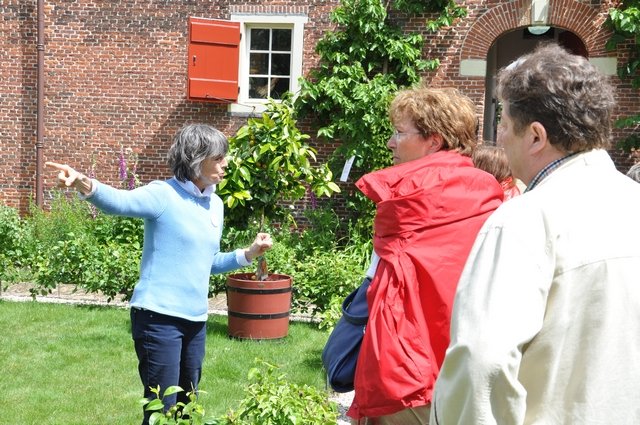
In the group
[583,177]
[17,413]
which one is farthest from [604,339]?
[17,413]

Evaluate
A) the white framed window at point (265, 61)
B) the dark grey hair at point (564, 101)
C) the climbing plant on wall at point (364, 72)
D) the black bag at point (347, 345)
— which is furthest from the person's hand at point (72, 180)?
the white framed window at point (265, 61)

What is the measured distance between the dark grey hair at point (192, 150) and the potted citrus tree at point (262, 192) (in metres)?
3.77

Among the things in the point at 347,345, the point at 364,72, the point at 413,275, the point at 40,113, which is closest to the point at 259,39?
the point at 364,72

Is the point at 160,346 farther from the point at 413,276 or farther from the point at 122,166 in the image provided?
the point at 122,166

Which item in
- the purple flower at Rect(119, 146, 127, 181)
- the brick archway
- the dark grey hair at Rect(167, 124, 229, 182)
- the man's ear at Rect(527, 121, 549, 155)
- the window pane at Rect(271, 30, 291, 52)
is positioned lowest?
the purple flower at Rect(119, 146, 127, 181)

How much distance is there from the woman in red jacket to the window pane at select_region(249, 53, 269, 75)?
10087mm

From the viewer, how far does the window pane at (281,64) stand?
12406 mm

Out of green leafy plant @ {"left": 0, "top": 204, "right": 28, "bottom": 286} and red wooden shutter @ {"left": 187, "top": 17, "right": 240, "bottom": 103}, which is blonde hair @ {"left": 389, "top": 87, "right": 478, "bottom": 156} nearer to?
green leafy plant @ {"left": 0, "top": 204, "right": 28, "bottom": 286}

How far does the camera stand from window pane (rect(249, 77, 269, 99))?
1244 centimetres

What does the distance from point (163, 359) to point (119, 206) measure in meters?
0.69

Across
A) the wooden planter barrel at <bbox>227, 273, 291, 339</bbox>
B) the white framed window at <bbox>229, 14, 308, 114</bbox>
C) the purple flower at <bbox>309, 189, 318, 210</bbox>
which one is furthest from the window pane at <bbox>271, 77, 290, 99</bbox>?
the wooden planter barrel at <bbox>227, 273, 291, 339</bbox>

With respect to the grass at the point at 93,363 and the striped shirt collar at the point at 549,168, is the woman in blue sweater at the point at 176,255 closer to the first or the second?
the grass at the point at 93,363

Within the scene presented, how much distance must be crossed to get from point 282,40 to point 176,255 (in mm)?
9317

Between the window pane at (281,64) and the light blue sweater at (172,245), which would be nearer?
the light blue sweater at (172,245)
